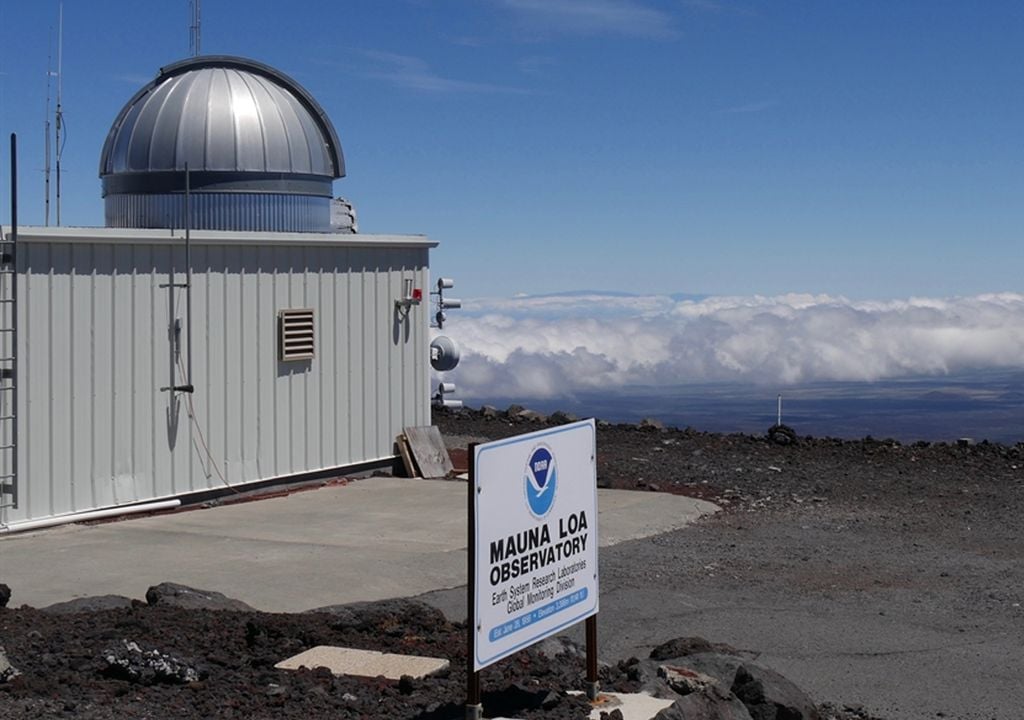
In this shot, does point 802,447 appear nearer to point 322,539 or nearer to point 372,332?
point 372,332

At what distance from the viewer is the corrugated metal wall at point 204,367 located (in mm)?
12375

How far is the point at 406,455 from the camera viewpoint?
16.4 meters

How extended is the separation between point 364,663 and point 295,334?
8.69m

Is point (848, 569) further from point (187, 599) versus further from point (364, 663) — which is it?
point (364, 663)

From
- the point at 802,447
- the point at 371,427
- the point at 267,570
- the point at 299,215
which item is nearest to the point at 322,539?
the point at 267,570

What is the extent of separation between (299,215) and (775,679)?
35.0 ft

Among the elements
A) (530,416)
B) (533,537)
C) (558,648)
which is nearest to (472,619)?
(533,537)

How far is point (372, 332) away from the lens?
53.2 feet

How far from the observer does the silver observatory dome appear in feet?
51.4

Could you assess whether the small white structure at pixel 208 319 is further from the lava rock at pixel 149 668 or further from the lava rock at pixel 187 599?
the lava rock at pixel 149 668

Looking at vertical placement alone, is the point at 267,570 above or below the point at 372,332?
below

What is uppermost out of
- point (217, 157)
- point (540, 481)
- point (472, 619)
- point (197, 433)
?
point (217, 157)

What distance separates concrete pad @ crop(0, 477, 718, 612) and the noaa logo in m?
3.62

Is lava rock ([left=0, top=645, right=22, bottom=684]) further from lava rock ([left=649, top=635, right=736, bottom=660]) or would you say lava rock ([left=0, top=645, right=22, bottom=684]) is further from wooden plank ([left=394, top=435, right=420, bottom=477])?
wooden plank ([left=394, top=435, right=420, bottom=477])
